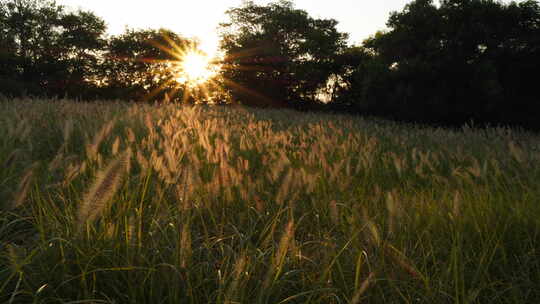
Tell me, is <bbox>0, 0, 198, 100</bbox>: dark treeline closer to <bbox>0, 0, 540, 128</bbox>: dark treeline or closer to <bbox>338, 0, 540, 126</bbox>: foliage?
<bbox>0, 0, 540, 128</bbox>: dark treeline

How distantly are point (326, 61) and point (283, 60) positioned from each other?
2.46 m

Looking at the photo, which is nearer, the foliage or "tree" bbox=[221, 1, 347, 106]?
the foliage

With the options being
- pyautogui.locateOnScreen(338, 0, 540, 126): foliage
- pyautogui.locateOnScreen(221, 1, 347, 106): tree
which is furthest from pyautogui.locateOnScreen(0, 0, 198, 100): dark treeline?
pyautogui.locateOnScreen(338, 0, 540, 126): foliage

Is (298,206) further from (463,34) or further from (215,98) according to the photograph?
(215,98)

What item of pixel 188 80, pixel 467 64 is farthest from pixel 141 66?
pixel 467 64

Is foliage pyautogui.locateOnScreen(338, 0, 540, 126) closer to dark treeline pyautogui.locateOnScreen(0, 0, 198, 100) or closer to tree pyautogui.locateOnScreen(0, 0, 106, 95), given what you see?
dark treeline pyautogui.locateOnScreen(0, 0, 198, 100)

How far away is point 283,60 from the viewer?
21875mm

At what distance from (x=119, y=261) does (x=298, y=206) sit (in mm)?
1101

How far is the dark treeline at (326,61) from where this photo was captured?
13.0 metres

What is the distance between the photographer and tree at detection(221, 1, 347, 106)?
21.4 m

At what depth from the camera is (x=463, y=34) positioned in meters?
12.9

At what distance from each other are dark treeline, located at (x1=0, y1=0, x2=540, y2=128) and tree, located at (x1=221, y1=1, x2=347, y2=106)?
6 cm

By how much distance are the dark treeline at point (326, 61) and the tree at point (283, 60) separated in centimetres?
6

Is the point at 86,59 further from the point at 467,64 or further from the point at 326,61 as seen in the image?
the point at 467,64
